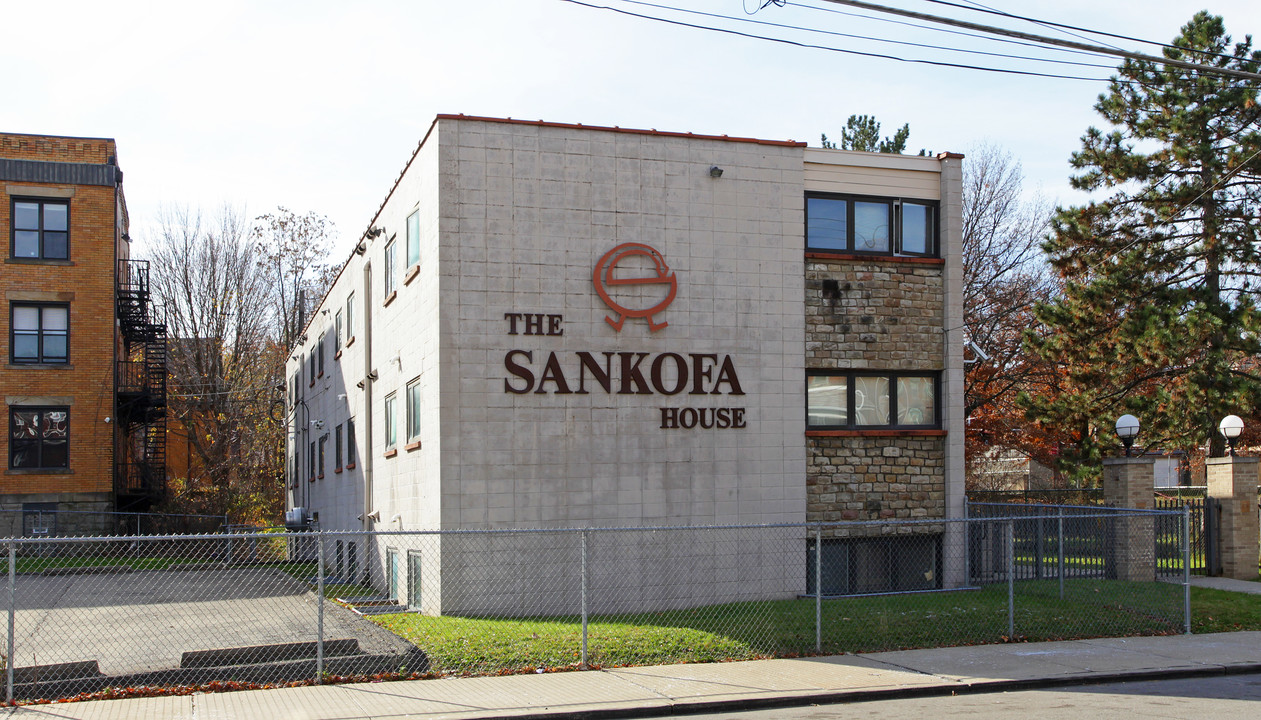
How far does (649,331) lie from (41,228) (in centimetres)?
2291

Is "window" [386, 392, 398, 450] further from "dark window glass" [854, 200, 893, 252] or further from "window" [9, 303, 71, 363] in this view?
"window" [9, 303, 71, 363]

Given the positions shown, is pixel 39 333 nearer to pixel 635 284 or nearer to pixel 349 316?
pixel 349 316

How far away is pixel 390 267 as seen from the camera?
21.6 metres

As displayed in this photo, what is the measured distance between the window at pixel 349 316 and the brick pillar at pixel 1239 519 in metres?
19.4

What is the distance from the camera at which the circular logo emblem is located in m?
17.3

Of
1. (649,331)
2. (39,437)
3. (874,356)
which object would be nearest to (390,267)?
(649,331)

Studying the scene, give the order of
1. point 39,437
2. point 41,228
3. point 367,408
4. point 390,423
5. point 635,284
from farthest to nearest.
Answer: point 41,228 < point 39,437 < point 367,408 < point 390,423 < point 635,284

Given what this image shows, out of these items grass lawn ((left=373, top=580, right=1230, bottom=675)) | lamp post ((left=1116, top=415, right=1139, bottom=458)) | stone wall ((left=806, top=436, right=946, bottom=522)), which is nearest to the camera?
grass lawn ((left=373, top=580, right=1230, bottom=675))

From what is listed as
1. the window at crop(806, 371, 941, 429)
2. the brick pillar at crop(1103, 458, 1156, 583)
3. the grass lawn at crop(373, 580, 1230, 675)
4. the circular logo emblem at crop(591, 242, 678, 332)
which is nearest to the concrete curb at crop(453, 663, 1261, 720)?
the grass lawn at crop(373, 580, 1230, 675)

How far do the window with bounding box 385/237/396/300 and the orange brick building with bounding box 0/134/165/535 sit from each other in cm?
1489

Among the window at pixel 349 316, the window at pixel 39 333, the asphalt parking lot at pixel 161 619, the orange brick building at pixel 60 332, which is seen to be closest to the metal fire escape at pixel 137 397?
the orange brick building at pixel 60 332

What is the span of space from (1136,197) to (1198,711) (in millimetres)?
22000

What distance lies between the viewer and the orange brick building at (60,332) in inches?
1229

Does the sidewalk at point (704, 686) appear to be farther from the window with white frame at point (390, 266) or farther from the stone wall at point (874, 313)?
the window with white frame at point (390, 266)
